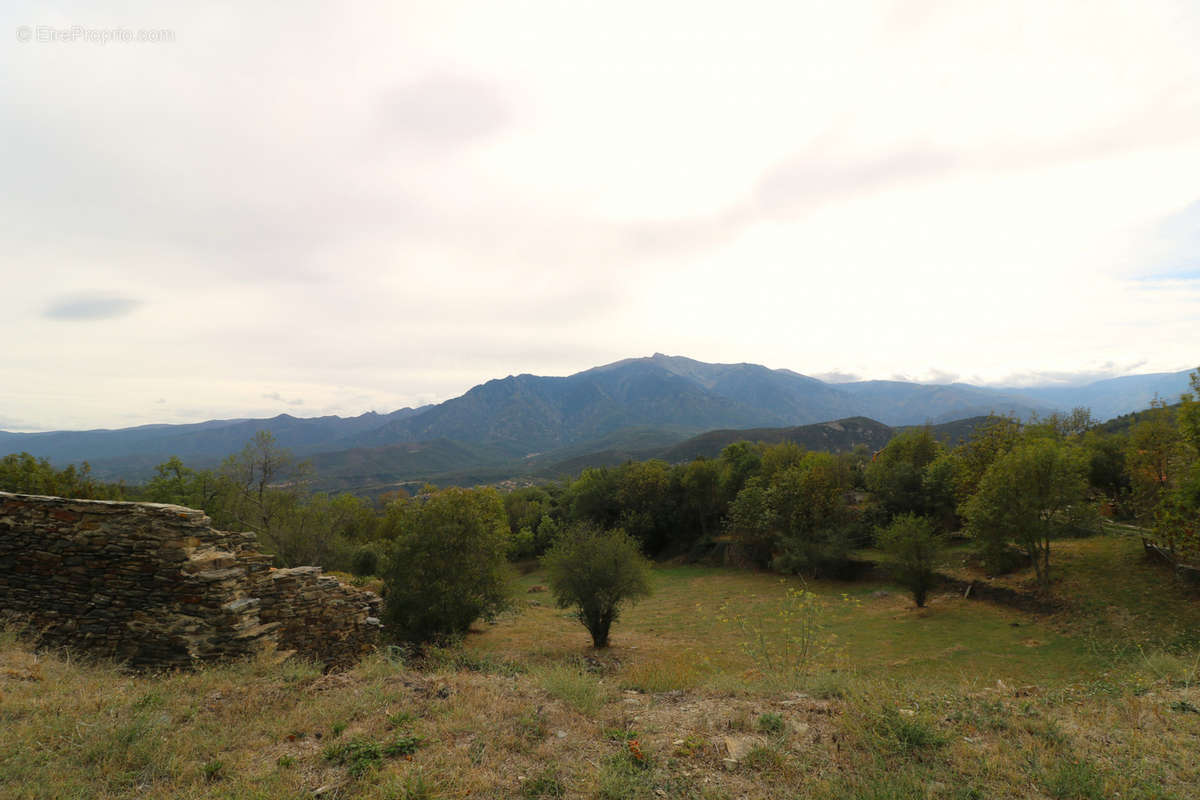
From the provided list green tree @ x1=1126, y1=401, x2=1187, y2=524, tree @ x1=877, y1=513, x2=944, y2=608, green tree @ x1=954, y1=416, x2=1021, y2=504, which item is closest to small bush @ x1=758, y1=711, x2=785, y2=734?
tree @ x1=877, y1=513, x2=944, y2=608

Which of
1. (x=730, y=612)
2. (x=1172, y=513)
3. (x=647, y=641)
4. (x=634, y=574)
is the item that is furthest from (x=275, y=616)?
(x=1172, y=513)

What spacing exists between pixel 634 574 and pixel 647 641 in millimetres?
5083

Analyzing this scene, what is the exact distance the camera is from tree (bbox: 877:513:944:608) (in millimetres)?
25031

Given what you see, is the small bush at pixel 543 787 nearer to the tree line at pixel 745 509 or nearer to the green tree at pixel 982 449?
the tree line at pixel 745 509

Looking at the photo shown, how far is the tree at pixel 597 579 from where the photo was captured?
19.8 metres

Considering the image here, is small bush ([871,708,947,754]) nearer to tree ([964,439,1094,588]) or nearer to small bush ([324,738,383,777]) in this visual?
small bush ([324,738,383,777])

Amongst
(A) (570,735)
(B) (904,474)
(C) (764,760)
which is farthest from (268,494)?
(B) (904,474)

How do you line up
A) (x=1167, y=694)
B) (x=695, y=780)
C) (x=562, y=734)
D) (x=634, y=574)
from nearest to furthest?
1. (x=695, y=780)
2. (x=562, y=734)
3. (x=1167, y=694)
4. (x=634, y=574)

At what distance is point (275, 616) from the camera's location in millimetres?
10688

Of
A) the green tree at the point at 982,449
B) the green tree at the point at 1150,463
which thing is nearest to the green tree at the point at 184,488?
the green tree at the point at 982,449

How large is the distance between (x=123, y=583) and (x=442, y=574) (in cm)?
934

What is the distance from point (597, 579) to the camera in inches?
779

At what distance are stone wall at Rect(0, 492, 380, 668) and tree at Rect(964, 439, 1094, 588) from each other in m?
29.9

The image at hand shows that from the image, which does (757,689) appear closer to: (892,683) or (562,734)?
(892,683)
